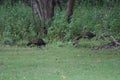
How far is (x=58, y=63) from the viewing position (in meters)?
13.2

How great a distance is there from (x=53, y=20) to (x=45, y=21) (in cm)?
38

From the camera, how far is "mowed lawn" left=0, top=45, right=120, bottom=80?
11.2 m

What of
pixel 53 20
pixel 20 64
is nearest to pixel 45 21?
pixel 53 20

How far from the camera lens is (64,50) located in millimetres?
16188

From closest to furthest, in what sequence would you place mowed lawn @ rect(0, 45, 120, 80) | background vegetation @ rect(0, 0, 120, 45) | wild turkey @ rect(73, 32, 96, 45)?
mowed lawn @ rect(0, 45, 120, 80)
wild turkey @ rect(73, 32, 96, 45)
background vegetation @ rect(0, 0, 120, 45)

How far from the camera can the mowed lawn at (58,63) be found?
439 inches

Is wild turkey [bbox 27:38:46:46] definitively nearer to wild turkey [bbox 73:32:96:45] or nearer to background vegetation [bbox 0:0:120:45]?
background vegetation [bbox 0:0:120:45]

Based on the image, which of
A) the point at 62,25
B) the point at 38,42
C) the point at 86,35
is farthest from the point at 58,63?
the point at 62,25

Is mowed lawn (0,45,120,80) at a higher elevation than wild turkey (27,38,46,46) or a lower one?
higher

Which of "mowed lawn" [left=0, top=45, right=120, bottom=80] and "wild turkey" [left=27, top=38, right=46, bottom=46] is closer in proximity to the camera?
"mowed lawn" [left=0, top=45, right=120, bottom=80]

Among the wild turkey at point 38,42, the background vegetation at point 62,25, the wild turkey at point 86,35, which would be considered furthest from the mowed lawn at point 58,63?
the background vegetation at point 62,25

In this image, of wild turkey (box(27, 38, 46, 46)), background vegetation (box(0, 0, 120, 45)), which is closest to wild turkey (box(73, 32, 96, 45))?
background vegetation (box(0, 0, 120, 45))

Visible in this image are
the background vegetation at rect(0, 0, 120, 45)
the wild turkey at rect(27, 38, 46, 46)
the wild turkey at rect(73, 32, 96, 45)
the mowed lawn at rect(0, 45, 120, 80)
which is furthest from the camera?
the background vegetation at rect(0, 0, 120, 45)

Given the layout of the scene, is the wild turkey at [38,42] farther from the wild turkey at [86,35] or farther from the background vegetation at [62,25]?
the wild turkey at [86,35]
